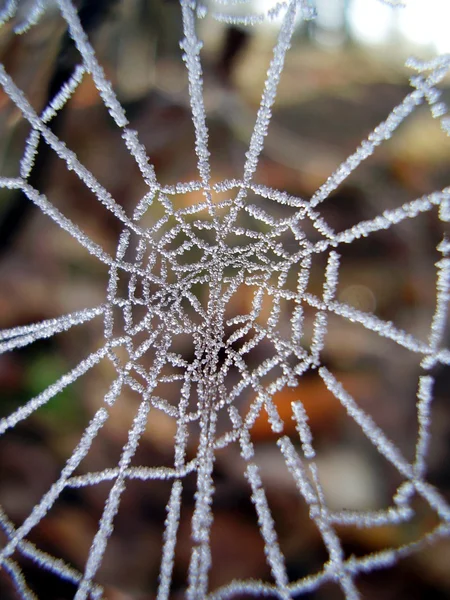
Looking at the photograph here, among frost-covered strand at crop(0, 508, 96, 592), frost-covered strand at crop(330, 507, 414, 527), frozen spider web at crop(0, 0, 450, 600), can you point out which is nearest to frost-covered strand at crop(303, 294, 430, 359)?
frozen spider web at crop(0, 0, 450, 600)

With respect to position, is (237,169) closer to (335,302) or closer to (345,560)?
(335,302)

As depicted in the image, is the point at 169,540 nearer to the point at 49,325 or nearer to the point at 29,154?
the point at 49,325

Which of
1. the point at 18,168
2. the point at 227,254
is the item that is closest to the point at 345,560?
the point at 227,254

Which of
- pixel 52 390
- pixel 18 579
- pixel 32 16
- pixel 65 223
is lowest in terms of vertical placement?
pixel 18 579

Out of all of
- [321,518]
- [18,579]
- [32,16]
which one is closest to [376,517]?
[321,518]

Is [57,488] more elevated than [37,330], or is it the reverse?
[37,330]

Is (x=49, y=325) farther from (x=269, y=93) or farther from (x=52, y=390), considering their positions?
(x=269, y=93)
